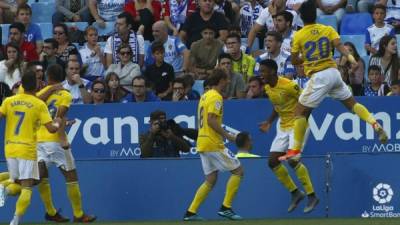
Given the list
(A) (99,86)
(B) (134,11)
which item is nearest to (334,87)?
(A) (99,86)

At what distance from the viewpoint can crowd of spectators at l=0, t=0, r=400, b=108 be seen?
20.6 metres

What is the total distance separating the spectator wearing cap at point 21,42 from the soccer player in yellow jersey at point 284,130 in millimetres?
5773

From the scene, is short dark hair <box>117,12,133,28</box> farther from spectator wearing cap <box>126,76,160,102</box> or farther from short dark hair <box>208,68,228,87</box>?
short dark hair <box>208,68,228,87</box>

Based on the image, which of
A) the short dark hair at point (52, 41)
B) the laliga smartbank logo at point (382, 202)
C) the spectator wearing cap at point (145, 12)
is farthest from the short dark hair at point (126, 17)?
the laliga smartbank logo at point (382, 202)

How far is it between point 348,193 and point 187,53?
184 inches

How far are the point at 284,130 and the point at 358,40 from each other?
4.71 metres

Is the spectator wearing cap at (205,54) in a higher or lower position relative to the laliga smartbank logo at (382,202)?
higher

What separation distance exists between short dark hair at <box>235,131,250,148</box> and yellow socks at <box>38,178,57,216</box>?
8.63ft

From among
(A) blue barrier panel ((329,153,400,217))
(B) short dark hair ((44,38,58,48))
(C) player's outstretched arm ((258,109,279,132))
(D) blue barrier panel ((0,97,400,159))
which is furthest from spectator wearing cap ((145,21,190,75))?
(A) blue barrier panel ((329,153,400,217))

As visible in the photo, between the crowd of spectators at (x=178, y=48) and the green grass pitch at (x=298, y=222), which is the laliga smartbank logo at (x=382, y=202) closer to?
the green grass pitch at (x=298, y=222)

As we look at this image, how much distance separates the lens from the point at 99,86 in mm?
20625

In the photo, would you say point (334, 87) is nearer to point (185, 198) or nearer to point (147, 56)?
point (185, 198)

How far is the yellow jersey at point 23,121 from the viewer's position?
54.1 feet

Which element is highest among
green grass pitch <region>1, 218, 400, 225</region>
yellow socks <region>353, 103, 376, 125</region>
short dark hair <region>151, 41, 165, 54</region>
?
short dark hair <region>151, 41, 165, 54</region>
